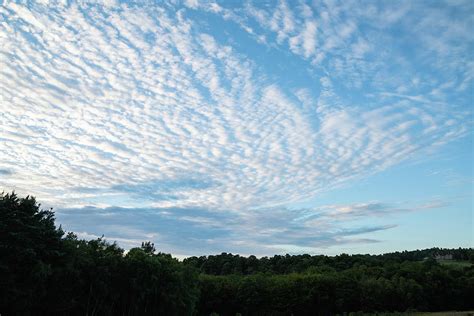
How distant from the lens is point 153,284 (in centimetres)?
5162

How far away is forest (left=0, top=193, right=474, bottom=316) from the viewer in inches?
1560

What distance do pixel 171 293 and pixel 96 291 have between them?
9.00 m

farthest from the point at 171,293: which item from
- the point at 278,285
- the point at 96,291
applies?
the point at 278,285

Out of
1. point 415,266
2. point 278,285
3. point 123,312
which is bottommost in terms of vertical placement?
→ point 123,312

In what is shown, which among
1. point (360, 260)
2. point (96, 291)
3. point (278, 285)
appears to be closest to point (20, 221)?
point (96, 291)

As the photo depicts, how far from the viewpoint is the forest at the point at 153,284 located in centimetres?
3962

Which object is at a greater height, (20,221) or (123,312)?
(20,221)

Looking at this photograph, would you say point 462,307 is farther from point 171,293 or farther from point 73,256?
point 73,256

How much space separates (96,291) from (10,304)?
10.9 meters

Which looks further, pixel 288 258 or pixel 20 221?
pixel 288 258

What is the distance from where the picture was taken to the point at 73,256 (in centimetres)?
4503

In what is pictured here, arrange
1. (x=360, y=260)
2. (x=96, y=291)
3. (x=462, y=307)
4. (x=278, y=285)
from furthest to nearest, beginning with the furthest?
(x=360, y=260) < (x=462, y=307) < (x=278, y=285) < (x=96, y=291)

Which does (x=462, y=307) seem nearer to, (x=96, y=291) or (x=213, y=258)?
(x=213, y=258)

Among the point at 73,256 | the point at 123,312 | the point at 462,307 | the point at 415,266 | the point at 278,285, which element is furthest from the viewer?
the point at 415,266
